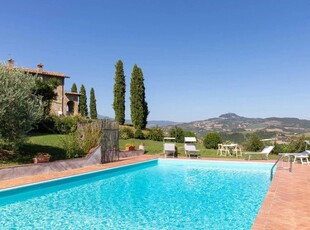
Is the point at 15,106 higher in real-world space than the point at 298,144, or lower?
higher

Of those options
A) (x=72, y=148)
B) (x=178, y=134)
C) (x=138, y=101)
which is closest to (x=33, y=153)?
(x=72, y=148)

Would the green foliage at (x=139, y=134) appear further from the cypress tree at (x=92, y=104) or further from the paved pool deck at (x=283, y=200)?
the cypress tree at (x=92, y=104)

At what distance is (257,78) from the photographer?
31.5 metres

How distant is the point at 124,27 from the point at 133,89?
306 inches

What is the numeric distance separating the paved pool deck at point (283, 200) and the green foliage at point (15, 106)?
6.02 ft

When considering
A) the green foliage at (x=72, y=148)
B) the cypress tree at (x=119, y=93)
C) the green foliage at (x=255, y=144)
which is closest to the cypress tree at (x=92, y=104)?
the cypress tree at (x=119, y=93)

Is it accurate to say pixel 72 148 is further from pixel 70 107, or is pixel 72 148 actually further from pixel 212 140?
pixel 70 107

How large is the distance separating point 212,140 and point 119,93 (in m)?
A: 15.4

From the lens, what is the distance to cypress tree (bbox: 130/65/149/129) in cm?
2920

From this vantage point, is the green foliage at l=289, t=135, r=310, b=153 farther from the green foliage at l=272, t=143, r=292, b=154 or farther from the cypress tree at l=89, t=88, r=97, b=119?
the cypress tree at l=89, t=88, r=97, b=119

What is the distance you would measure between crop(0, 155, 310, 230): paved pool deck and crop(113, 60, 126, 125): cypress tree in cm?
2115

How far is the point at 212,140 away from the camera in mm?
19578

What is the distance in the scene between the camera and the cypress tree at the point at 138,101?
95.8 ft

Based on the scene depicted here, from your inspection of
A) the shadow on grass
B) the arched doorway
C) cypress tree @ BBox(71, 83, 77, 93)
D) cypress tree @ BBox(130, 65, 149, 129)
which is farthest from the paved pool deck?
cypress tree @ BBox(71, 83, 77, 93)
